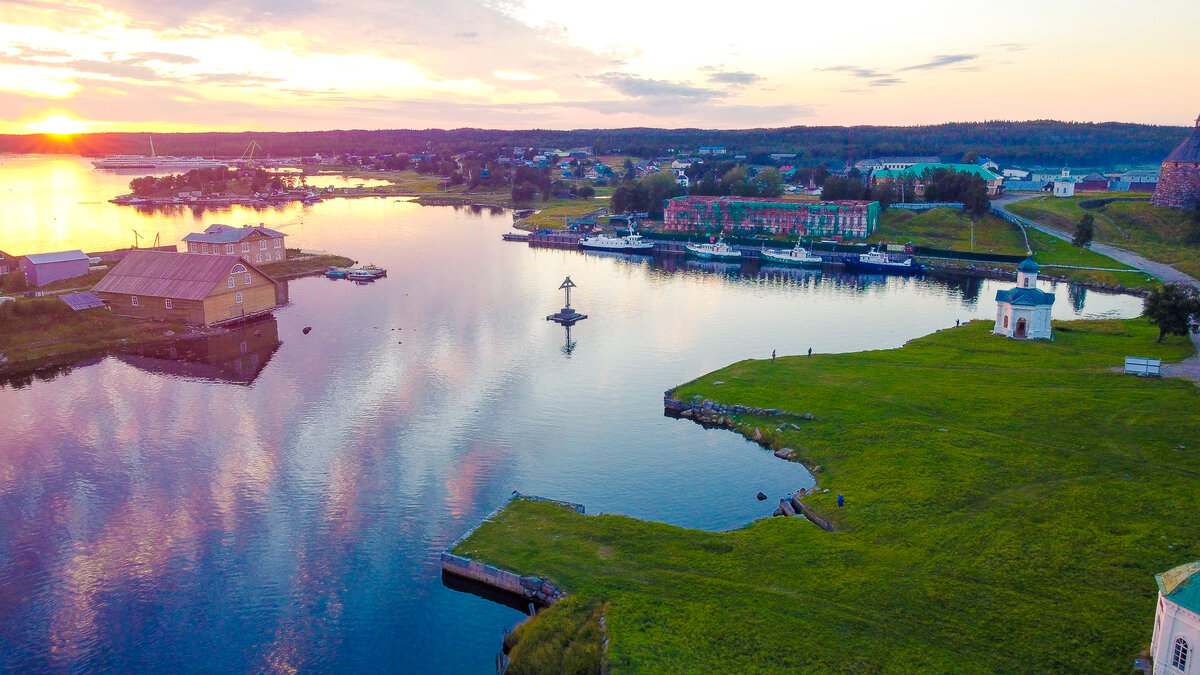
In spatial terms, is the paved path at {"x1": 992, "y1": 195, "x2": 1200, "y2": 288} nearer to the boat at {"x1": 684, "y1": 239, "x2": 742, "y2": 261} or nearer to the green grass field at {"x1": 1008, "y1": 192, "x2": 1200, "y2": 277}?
the green grass field at {"x1": 1008, "y1": 192, "x2": 1200, "y2": 277}

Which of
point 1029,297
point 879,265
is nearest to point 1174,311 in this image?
point 1029,297

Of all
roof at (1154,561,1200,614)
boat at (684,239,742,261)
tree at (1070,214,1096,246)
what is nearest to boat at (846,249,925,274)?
boat at (684,239,742,261)

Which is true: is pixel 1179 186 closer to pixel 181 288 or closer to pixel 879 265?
pixel 879 265

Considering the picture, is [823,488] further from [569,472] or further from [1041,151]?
[1041,151]

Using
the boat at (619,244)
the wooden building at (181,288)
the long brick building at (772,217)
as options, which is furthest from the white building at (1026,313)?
the boat at (619,244)

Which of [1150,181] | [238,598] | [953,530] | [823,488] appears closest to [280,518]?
[238,598]

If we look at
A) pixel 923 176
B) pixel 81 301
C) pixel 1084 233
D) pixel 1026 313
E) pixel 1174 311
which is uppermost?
pixel 923 176
